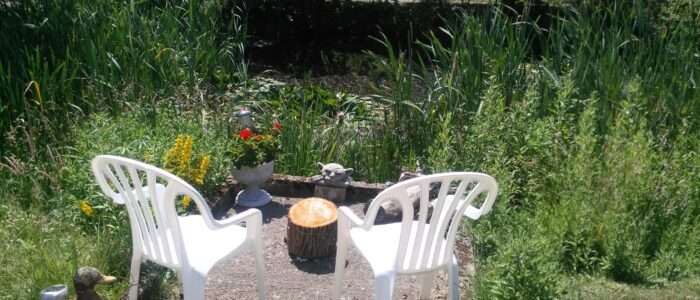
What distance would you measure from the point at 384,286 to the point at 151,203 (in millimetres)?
978

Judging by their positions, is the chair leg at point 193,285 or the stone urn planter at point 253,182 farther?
the stone urn planter at point 253,182

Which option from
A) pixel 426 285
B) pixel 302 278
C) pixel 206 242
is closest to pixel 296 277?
pixel 302 278

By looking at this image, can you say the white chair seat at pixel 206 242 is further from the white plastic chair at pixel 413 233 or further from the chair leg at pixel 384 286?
the chair leg at pixel 384 286

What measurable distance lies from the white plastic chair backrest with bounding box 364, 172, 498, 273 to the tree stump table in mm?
899

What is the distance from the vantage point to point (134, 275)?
357 cm

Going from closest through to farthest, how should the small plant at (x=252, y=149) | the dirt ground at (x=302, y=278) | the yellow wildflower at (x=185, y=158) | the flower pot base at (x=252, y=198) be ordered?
1. the dirt ground at (x=302, y=278)
2. the yellow wildflower at (x=185, y=158)
3. the small plant at (x=252, y=149)
4. the flower pot base at (x=252, y=198)

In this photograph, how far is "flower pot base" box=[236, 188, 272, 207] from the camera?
5031mm

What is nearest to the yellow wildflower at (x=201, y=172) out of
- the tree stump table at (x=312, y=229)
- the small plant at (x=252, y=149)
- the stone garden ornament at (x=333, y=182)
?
the small plant at (x=252, y=149)

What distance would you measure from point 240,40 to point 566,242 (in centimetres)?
392

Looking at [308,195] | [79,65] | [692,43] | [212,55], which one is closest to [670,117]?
[692,43]

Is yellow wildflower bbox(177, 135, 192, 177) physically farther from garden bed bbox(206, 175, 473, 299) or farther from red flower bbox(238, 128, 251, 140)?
garden bed bbox(206, 175, 473, 299)

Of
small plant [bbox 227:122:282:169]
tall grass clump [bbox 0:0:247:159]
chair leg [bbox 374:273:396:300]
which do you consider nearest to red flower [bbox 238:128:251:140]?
small plant [bbox 227:122:282:169]

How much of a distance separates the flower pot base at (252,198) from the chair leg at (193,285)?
6.13ft

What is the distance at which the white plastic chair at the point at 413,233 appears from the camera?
10.1 feet
